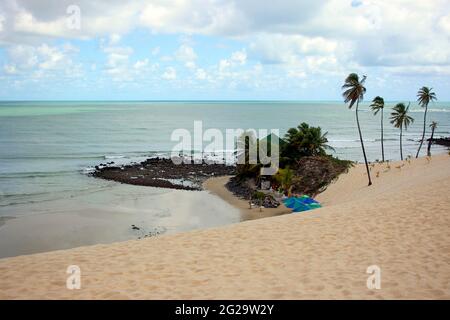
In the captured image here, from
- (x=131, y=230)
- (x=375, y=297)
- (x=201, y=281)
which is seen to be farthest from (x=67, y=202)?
(x=375, y=297)

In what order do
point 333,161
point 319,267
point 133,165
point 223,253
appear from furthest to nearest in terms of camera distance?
point 133,165 < point 333,161 < point 223,253 < point 319,267

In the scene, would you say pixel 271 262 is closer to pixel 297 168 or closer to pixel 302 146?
pixel 297 168

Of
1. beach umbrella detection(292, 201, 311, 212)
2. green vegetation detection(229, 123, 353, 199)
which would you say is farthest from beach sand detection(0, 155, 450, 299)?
green vegetation detection(229, 123, 353, 199)

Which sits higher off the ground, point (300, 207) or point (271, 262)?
point (271, 262)

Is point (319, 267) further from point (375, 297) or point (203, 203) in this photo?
point (203, 203)

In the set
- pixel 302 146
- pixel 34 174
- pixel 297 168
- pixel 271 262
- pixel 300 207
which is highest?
pixel 302 146

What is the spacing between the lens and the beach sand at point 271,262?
23.7 ft

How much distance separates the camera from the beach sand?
7219mm

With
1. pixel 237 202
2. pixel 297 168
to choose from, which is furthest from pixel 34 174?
pixel 297 168

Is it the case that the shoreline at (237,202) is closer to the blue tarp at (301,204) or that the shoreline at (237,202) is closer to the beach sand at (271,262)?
the blue tarp at (301,204)

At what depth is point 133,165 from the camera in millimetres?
47750

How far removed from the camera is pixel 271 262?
28.7ft

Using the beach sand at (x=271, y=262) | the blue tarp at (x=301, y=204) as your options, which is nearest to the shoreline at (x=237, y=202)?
the blue tarp at (x=301, y=204)
